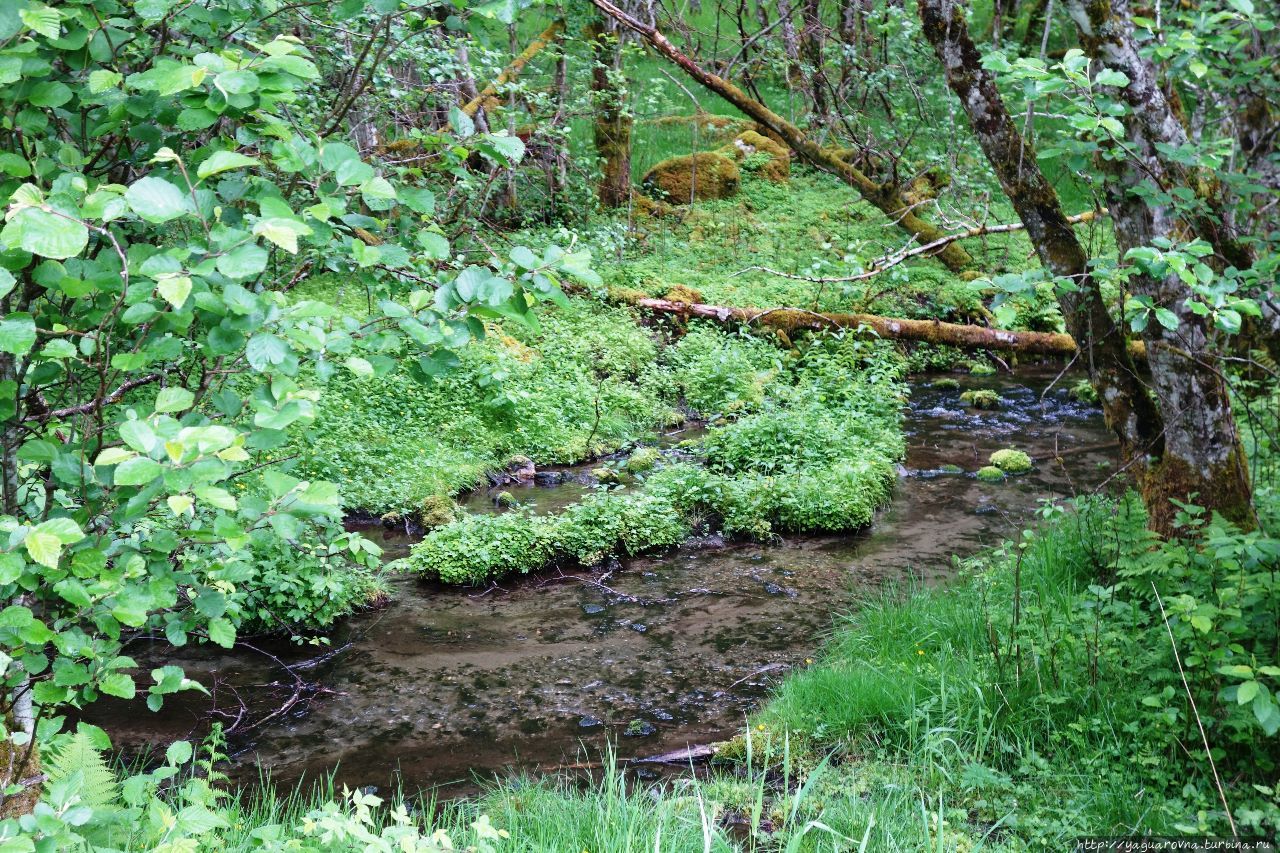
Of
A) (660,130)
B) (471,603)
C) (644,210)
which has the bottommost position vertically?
(471,603)

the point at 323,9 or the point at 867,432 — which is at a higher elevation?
the point at 323,9

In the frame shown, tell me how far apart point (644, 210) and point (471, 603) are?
Result: 1270cm

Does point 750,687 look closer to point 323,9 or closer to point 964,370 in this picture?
point 323,9

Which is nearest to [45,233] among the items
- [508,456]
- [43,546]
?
[43,546]

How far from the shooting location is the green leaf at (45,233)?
70.0 inches

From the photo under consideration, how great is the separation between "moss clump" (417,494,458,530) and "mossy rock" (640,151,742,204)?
11.5 m

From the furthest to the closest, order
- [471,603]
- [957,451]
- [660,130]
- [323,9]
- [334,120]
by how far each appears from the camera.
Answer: [660,130] < [957,451] < [471,603] < [323,9] < [334,120]

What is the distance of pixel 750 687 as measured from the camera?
6047 mm

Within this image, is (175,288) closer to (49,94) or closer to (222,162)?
(222,162)

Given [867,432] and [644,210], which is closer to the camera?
[867,432]

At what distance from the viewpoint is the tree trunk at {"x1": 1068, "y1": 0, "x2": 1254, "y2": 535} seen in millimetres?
4637

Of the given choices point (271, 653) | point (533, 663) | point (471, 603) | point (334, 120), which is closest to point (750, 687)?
point (533, 663)

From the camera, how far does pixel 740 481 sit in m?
9.30

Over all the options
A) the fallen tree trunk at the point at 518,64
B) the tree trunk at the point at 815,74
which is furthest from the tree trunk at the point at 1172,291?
the tree trunk at the point at 815,74
